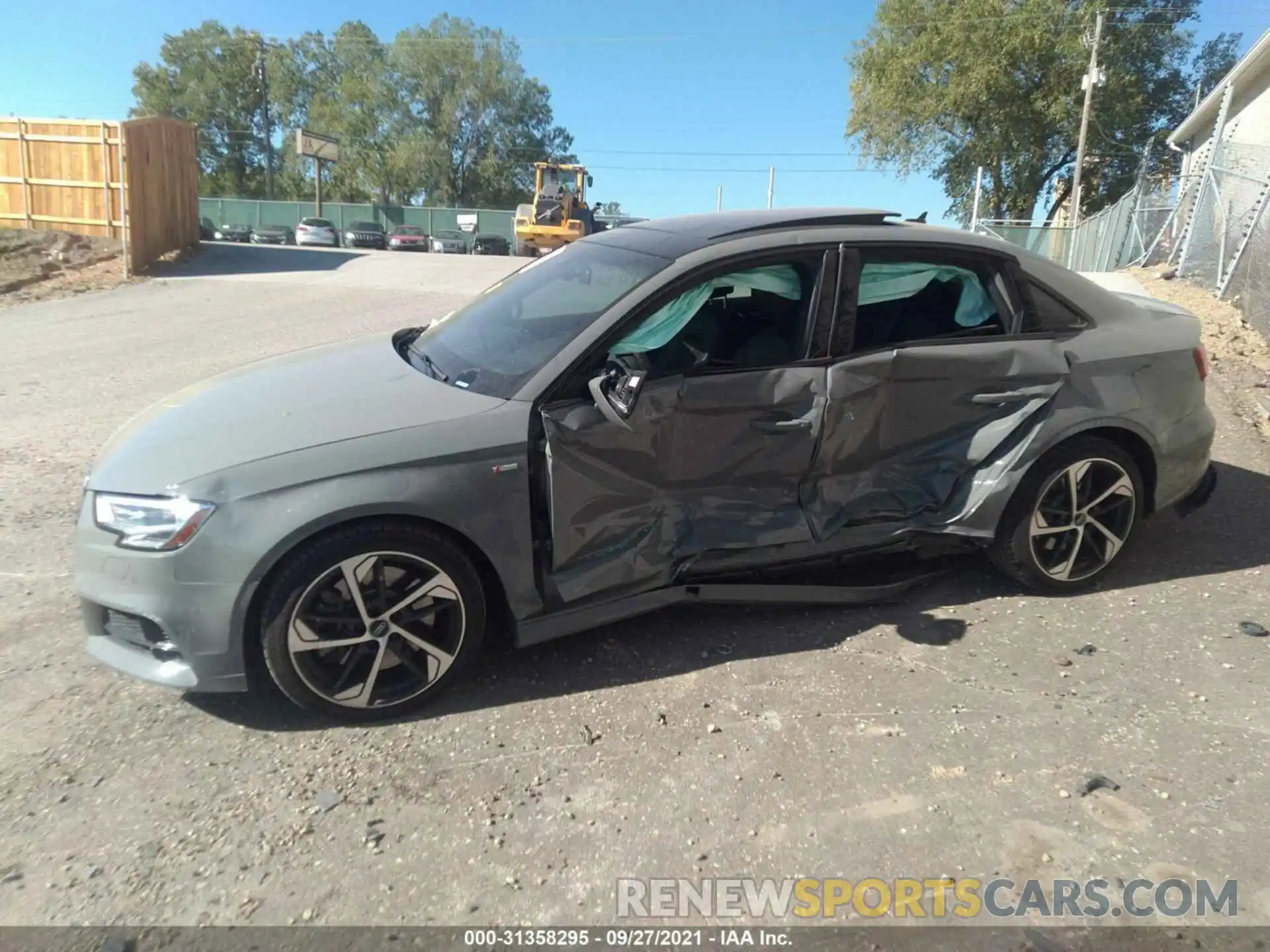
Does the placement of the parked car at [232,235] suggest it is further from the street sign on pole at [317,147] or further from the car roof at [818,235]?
the car roof at [818,235]

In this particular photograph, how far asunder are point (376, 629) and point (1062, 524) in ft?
9.92

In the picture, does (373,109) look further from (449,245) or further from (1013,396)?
(1013,396)

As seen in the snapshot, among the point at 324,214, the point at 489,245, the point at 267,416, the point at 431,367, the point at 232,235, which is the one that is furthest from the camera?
the point at 324,214

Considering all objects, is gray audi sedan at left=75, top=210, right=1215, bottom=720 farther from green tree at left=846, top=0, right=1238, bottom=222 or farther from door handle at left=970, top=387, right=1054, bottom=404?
green tree at left=846, top=0, right=1238, bottom=222

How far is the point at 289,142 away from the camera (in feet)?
223

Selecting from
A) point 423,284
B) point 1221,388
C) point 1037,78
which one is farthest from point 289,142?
point 1221,388

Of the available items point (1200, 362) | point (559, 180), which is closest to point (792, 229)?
point (1200, 362)

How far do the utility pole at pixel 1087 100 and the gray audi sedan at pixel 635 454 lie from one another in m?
33.1

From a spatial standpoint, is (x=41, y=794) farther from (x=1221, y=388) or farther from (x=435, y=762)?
(x=1221, y=388)

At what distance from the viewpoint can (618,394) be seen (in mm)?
3225

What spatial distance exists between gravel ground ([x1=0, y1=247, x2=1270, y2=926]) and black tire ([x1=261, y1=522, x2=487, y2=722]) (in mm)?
111

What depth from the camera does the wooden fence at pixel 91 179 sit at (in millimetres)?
17688

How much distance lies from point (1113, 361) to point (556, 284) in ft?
8.39

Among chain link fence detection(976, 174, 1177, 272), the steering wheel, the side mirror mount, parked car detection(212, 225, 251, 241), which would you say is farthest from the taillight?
parked car detection(212, 225, 251, 241)
